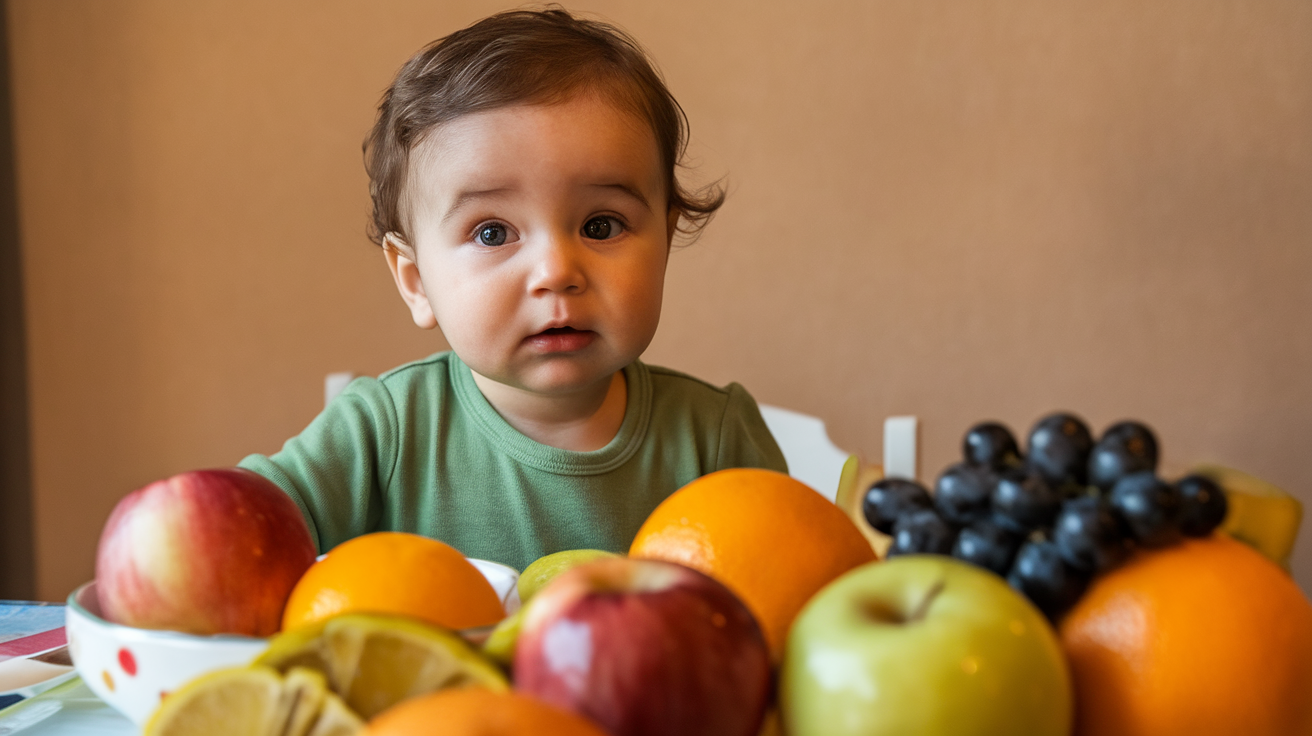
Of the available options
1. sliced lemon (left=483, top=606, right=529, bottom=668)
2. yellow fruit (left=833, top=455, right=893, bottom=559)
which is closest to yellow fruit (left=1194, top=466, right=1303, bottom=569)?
yellow fruit (left=833, top=455, right=893, bottom=559)

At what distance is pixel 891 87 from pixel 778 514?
173 cm

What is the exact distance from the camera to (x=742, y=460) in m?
1.14

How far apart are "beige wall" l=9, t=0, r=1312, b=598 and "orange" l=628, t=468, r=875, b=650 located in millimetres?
1597

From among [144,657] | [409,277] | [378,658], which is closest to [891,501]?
[378,658]

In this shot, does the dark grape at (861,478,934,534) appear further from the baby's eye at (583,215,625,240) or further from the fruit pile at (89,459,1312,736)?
the baby's eye at (583,215,625,240)

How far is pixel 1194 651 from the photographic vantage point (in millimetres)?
348

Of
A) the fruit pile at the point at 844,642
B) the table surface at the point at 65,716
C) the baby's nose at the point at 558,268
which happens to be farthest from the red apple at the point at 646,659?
the baby's nose at the point at 558,268

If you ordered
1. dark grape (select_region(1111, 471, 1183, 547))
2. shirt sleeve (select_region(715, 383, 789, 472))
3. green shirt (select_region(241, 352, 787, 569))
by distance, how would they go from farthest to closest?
shirt sleeve (select_region(715, 383, 789, 472)), green shirt (select_region(241, 352, 787, 569)), dark grape (select_region(1111, 471, 1183, 547))

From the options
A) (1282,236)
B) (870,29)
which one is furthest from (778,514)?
(1282,236)

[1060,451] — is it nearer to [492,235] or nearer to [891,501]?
[891,501]

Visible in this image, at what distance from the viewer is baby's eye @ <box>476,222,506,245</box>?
912mm

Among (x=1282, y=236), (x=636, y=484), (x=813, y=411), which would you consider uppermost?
(x=1282, y=236)

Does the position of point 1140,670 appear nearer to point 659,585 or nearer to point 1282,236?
point 659,585

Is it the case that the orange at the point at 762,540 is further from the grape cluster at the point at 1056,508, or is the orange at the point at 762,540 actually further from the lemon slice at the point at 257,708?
the lemon slice at the point at 257,708
